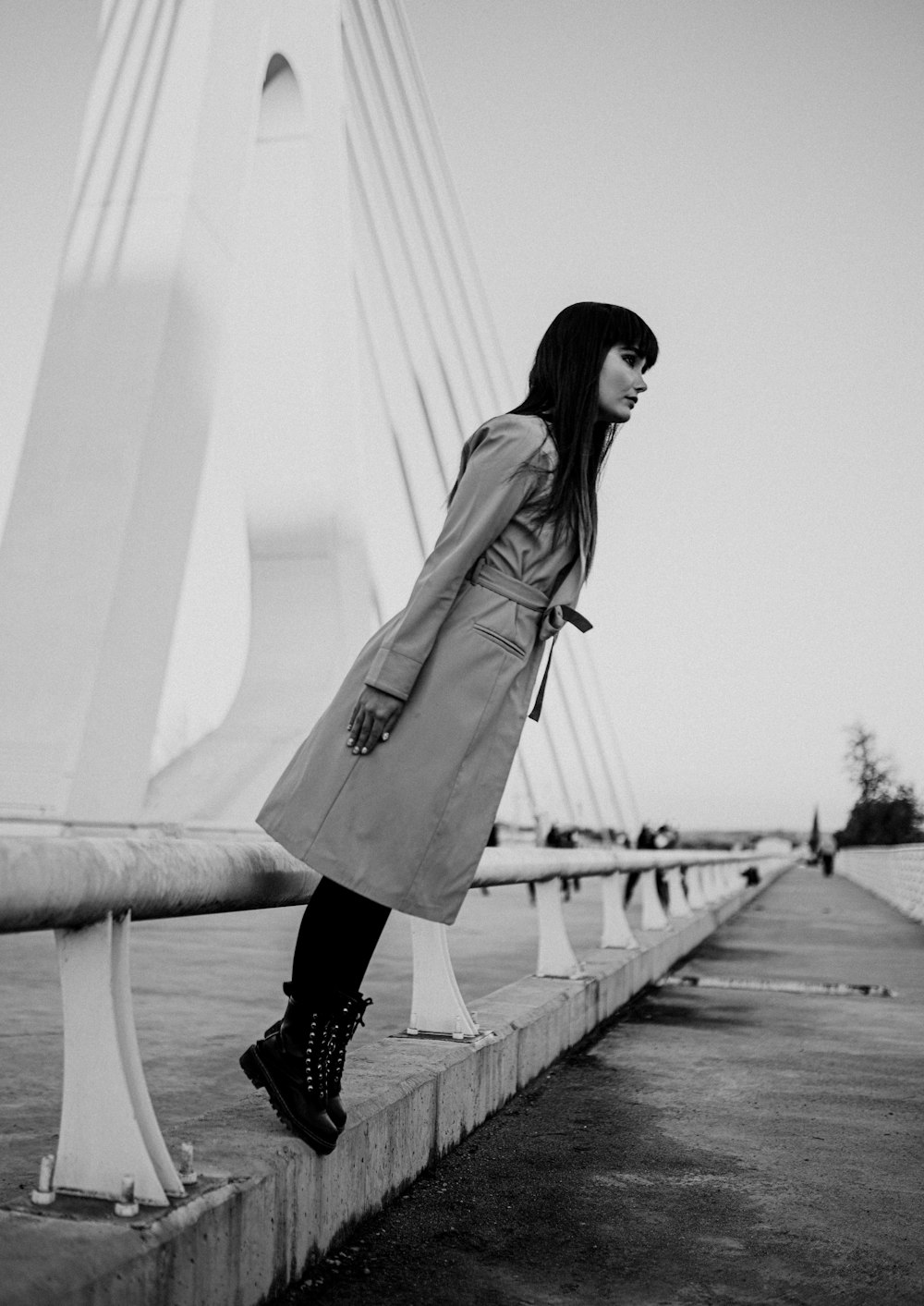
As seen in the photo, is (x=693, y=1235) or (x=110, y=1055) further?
(x=693, y=1235)

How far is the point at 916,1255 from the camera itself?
241 centimetres

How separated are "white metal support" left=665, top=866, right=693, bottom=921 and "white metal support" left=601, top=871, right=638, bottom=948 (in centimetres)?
333

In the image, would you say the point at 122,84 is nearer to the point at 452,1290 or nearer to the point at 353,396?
the point at 353,396

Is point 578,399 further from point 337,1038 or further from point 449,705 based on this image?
point 337,1038

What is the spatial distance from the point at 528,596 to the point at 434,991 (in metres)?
1.37

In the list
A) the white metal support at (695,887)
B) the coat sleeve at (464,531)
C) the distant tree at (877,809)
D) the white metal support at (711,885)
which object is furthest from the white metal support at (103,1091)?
the distant tree at (877,809)

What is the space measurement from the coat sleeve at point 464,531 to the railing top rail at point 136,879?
0.42 meters

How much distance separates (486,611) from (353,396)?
1983 centimetres

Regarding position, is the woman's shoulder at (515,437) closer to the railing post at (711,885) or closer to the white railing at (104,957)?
A: the white railing at (104,957)

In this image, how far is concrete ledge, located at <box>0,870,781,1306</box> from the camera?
1610 mm

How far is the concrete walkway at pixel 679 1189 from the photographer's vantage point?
2227mm

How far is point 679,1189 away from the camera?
2.86 metres

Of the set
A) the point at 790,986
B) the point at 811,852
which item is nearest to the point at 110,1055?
the point at 790,986

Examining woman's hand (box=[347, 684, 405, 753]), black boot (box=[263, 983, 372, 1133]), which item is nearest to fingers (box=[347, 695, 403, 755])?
woman's hand (box=[347, 684, 405, 753])
